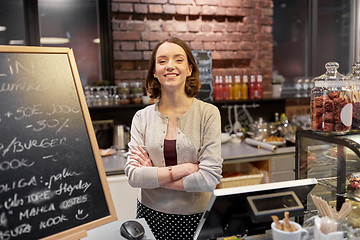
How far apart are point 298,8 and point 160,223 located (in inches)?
144

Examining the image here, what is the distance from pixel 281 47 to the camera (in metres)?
4.45

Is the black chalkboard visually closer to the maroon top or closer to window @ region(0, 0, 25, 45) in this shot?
the maroon top

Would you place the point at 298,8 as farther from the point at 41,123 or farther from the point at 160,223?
the point at 41,123

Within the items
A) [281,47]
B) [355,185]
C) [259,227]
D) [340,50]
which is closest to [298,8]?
[281,47]

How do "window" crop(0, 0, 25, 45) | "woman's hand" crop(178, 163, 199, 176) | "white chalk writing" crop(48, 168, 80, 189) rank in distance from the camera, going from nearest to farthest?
"white chalk writing" crop(48, 168, 80, 189)
"woman's hand" crop(178, 163, 199, 176)
"window" crop(0, 0, 25, 45)

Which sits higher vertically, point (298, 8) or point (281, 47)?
point (298, 8)

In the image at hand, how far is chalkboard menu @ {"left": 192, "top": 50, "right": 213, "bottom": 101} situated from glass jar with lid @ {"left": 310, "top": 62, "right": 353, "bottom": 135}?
2.10 metres

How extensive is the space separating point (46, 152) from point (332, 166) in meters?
1.18

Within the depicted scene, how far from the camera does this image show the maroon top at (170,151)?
5.95ft

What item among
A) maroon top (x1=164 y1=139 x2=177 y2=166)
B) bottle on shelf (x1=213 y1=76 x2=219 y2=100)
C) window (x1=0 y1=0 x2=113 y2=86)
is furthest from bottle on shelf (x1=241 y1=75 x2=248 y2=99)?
maroon top (x1=164 y1=139 x2=177 y2=166)

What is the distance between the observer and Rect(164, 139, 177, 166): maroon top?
1.81 metres

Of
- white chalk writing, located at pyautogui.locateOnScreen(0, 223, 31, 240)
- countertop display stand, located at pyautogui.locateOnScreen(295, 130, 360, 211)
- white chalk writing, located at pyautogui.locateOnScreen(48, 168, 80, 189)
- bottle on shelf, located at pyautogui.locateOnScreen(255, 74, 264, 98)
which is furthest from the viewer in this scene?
bottle on shelf, located at pyautogui.locateOnScreen(255, 74, 264, 98)

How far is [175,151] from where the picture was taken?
1.81m

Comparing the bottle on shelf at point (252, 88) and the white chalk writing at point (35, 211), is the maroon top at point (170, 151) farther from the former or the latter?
the bottle on shelf at point (252, 88)
